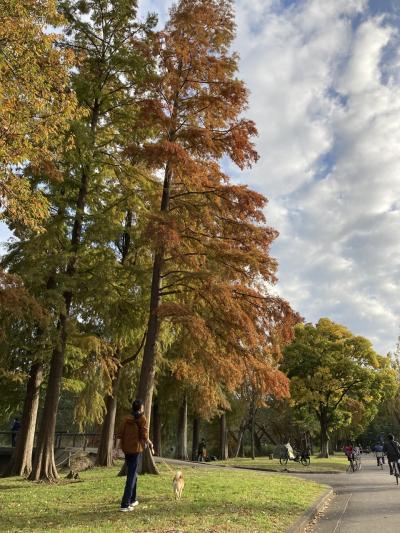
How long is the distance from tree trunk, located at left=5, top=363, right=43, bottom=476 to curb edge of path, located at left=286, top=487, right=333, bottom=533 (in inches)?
393

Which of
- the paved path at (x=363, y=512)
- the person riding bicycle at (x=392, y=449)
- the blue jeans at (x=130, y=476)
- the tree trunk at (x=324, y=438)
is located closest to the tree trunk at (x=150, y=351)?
the blue jeans at (x=130, y=476)

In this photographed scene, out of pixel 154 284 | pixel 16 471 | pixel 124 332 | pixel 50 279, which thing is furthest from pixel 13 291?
pixel 16 471

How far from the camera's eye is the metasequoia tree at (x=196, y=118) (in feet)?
47.7

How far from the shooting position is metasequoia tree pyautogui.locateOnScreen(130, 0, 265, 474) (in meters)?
14.5

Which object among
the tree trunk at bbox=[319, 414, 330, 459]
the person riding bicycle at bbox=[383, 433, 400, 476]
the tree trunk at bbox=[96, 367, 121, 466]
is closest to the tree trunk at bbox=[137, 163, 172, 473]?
the tree trunk at bbox=[96, 367, 121, 466]

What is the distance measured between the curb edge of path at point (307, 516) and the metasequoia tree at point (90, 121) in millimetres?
7707

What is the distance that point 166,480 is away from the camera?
12328 millimetres

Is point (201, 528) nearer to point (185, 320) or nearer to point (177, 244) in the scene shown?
point (185, 320)

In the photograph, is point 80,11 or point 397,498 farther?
point 80,11

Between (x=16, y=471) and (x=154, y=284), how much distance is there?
26.1 ft

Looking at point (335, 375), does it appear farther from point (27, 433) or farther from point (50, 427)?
point (50, 427)

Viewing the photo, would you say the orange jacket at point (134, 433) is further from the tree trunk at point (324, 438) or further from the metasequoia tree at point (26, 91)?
the tree trunk at point (324, 438)

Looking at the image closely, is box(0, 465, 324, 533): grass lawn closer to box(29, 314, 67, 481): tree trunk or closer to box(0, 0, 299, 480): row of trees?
box(29, 314, 67, 481): tree trunk

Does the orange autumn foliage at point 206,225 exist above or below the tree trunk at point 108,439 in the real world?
above
